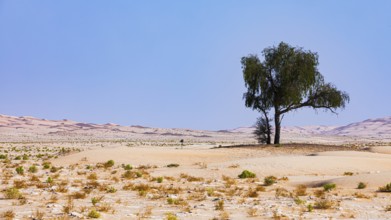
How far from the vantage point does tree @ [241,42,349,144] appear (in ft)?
154

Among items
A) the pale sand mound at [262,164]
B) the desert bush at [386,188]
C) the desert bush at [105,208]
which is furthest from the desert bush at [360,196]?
the desert bush at [105,208]

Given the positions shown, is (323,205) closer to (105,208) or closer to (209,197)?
(209,197)

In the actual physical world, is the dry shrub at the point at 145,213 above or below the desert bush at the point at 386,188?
below

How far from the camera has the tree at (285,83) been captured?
1853 inches

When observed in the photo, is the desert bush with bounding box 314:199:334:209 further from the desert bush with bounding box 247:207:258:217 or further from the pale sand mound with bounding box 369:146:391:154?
the pale sand mound with bounding box 369:146:391:154

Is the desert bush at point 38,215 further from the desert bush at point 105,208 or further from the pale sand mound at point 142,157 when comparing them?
the pale sand mound at point 142,157

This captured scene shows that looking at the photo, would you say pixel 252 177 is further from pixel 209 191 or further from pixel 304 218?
pixel 304 218

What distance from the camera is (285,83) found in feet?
155

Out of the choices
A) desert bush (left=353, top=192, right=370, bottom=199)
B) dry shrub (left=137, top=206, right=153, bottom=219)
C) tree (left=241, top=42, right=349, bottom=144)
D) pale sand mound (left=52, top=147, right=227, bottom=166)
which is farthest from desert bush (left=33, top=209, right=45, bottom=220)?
tree (left=241, top=42, right=349, bottom=144)

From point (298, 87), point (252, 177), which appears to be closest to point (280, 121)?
point (298, 87)

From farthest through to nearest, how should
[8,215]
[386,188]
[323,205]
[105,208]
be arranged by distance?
[386,188] < [323,205] < [105,208] < [8,215]

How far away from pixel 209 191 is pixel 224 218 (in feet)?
17.1

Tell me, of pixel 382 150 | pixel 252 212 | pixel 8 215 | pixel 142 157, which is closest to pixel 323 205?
pixel 252 212

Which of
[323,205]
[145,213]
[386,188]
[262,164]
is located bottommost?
[145,213]
